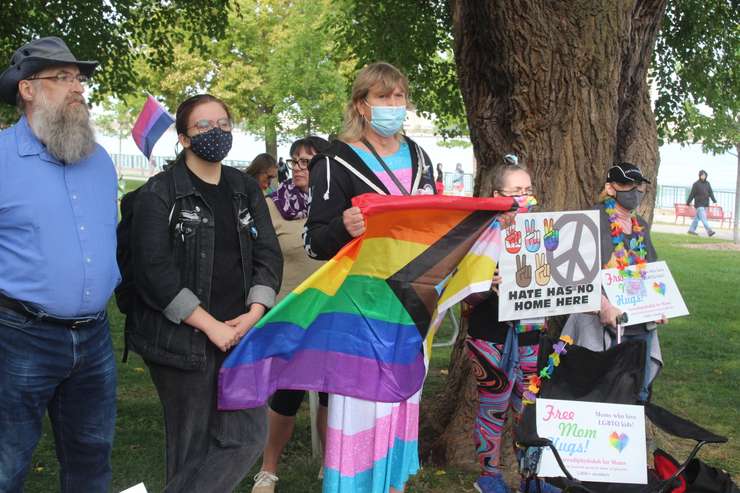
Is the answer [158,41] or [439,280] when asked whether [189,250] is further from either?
[158,41]

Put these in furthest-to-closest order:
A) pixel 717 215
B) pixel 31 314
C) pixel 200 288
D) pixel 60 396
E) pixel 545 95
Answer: pixel 717 215 → pixel 545 95 → pixel 200 288 → pixel 60 396 → pixel 31 314

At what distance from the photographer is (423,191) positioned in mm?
4254

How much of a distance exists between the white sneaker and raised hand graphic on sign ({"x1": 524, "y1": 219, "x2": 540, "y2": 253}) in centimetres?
195

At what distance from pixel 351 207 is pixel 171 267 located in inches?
32.4

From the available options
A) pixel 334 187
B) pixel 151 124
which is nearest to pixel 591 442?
pixel 334 187

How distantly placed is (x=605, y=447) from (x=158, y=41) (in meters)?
12.0

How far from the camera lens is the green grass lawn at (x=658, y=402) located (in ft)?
18.0

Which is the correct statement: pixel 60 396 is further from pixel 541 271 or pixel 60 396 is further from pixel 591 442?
pixel 591 442

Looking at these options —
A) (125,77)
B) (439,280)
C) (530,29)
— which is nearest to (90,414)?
(439,280)

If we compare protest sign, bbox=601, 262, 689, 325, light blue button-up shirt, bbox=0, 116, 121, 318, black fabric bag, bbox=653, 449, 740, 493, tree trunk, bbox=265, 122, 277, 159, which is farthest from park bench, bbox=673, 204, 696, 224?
light blue button-up shirt, bbox=0, 116, 121, 318

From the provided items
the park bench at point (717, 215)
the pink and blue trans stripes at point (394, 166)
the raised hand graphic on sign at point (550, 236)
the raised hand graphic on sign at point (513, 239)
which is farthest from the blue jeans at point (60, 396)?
the park bench at point (717, 215)

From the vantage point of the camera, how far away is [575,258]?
498 centimetres

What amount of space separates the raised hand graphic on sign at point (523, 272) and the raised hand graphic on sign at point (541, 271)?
4 centimetres

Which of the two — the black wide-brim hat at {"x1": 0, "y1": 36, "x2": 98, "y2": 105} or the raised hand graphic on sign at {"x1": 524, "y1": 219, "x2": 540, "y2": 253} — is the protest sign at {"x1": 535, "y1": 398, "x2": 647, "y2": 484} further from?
the black wide-brim hat at {"x1": 0, "y1": 36, "x2": 98, "y2": 105}
